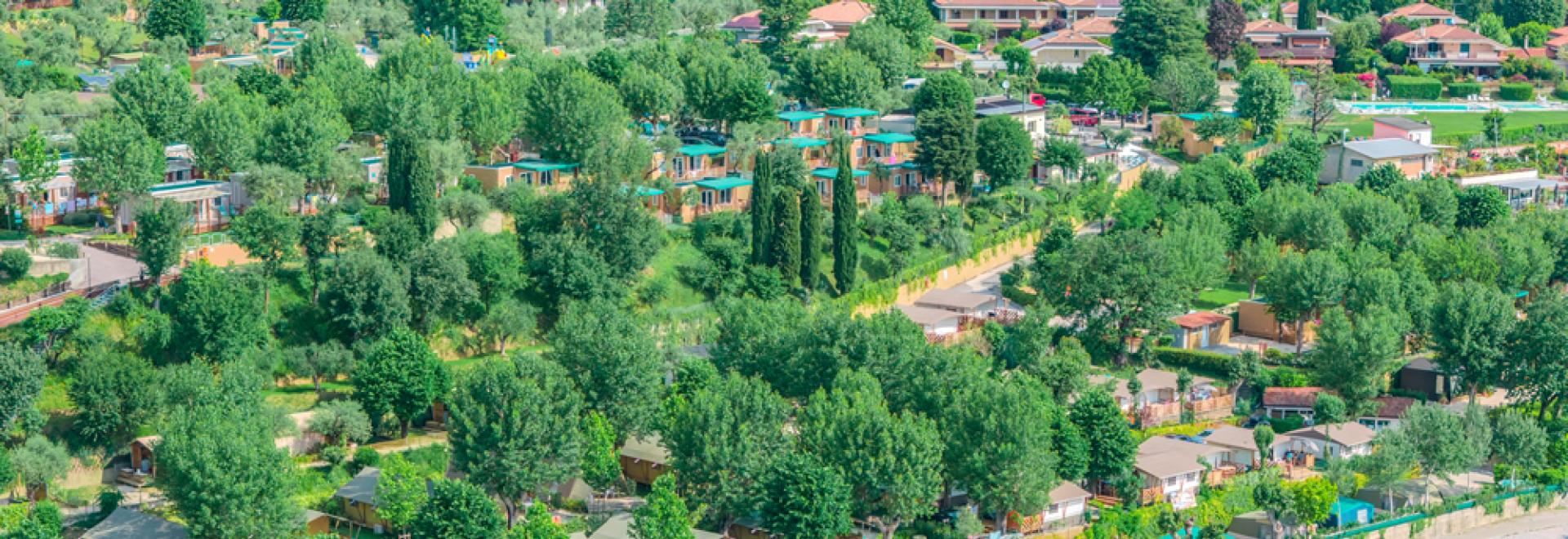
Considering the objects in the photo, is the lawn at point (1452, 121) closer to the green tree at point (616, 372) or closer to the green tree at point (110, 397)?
the green tree at point (616, 372)

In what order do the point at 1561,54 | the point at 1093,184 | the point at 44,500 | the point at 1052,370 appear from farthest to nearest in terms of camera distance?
the point at 1561,54 → the point at 1093,184 → the point at 1052,370 → the point at 44,500

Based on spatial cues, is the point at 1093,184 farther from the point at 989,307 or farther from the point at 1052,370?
the point at 1052,370

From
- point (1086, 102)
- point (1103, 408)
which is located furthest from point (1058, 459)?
point (1086, 102)

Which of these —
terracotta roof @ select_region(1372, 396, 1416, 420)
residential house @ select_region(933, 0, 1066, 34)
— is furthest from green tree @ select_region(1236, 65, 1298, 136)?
terracotta roof @ select_region(1372, 396, 1416, 420)

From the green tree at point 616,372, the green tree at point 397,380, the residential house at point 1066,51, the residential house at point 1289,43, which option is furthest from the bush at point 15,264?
the residential house at point 1289,43

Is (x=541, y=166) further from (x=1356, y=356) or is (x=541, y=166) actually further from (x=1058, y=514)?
(x=1356, y=356)
